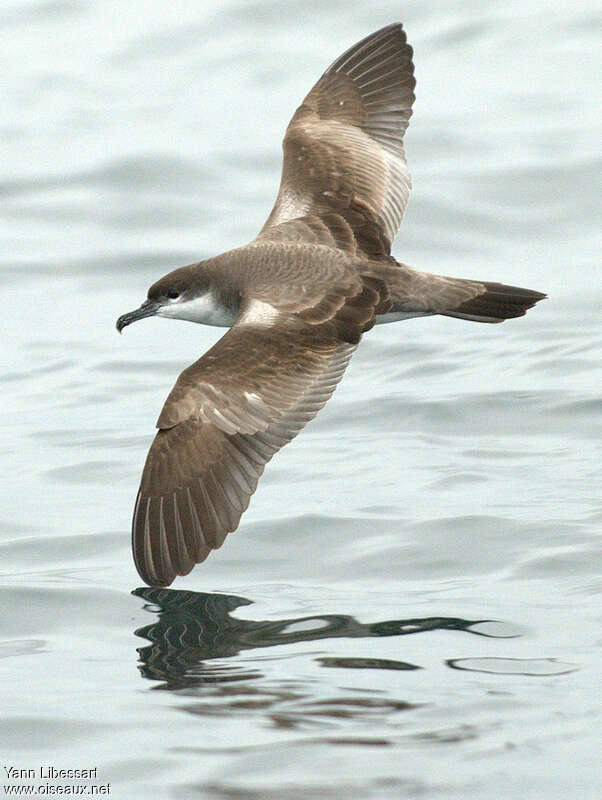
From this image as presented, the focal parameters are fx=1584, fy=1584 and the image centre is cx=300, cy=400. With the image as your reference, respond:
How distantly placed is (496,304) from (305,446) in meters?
1.49

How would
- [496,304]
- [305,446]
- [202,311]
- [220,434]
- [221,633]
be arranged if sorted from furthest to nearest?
1. [305,446]
2. [202,311]
3. [496,304]
4. [220,434]
5. [221,633]

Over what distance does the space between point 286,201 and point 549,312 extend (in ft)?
7.70

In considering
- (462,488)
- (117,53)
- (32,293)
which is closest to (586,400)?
(462,488)

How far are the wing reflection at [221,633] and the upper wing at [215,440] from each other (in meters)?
0.20

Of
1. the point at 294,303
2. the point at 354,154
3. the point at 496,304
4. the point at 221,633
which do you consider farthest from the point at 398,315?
the point at 221,633

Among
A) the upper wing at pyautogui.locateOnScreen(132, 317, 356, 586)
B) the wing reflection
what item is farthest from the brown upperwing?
the wing reflection

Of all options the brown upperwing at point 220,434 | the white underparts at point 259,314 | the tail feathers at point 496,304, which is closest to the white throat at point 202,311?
the white underparts at point 259,314

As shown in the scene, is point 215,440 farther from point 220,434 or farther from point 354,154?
point 354,154

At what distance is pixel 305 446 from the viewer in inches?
313

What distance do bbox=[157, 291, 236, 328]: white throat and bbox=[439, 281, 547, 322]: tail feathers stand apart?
39.0 inches

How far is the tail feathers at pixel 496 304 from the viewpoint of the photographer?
271 inches

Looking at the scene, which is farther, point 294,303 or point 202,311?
point 202,311

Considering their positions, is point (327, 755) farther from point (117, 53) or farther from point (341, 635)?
point (117, 53)

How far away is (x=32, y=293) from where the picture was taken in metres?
10.2
